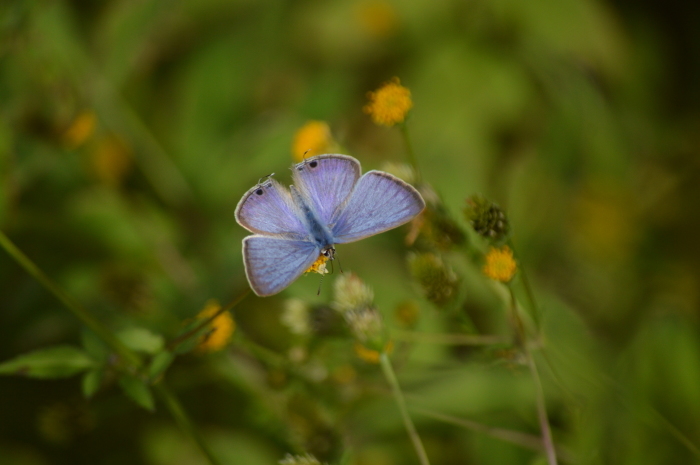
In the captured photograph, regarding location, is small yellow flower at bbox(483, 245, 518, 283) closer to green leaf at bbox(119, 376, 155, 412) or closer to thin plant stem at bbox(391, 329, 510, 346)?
thin plant stem at bbox(391, 329, 510, 346)

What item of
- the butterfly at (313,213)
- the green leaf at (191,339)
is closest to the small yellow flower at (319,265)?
the butterfly at (313,213)

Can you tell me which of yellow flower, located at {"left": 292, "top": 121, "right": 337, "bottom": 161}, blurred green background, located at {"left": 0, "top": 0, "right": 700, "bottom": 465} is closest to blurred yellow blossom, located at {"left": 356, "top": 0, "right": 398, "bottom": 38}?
blurred green background, located at {"left": 0, "top": 0, "right": 700, "bottom": 465}

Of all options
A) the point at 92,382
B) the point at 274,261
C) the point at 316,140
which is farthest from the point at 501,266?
the point at 92,382

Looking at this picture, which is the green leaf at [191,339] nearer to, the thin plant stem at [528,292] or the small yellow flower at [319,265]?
the small yellow flower at [319,265]

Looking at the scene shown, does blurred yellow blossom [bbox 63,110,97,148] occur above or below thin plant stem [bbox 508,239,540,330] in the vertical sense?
above

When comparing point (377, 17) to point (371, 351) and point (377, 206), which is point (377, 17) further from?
point (371, 351)

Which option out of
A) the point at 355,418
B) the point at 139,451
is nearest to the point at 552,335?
the point at 355,418
